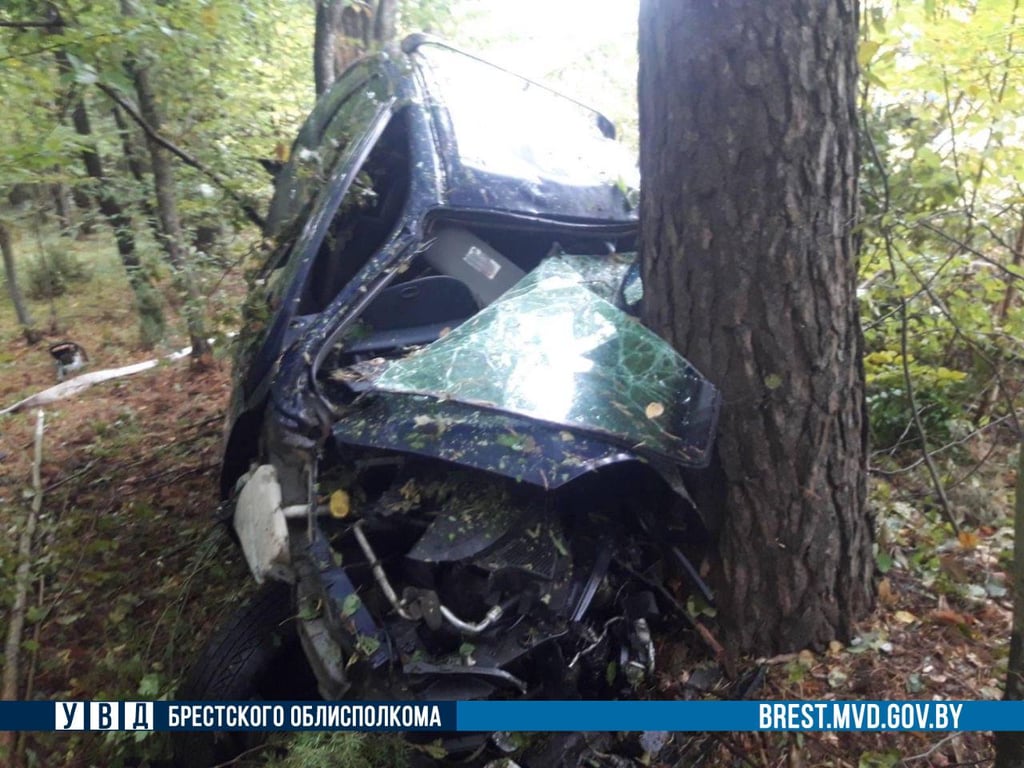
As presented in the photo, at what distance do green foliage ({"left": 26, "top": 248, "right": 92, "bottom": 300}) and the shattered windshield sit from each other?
10.9 metres

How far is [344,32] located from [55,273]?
25.0 ft

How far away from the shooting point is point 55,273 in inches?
444

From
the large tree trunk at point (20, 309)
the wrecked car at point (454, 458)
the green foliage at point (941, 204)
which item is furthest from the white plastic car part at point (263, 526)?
the large tree trunk at point (20, 309)

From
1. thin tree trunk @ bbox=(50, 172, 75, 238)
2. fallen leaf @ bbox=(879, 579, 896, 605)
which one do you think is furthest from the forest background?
thin tree trunk @ bbox=(50, 172, 75, 238)

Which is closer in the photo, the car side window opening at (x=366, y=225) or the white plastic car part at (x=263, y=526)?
the white plastic car part at (x=263, y=526)

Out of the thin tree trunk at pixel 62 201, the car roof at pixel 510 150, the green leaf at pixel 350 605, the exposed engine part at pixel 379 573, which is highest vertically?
the car roof at pixel 510 150

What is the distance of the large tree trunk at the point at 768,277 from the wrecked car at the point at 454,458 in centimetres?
16

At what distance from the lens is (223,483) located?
296 cm

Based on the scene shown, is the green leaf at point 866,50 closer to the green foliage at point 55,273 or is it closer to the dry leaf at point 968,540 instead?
the dry leaf at point 968,540

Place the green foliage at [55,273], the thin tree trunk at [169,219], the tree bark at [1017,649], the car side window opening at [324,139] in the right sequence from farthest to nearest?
1. the green foliage at [55,273]
2. the thin tree trunk at [169,219]
3. the car side window opening at [324,139]
4. the tree bark at [1017,649]

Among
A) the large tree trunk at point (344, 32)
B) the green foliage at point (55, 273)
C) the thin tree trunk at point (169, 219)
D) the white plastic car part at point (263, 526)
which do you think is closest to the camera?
the white plastic car part at point (263, 526)

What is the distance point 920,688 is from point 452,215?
236 centimetres

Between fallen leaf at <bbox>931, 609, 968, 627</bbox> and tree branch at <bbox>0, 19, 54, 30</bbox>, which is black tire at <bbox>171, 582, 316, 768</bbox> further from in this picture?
tree branch at <bbox>0, 19, 54, 30</bbox>

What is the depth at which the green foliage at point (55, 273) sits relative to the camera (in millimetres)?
11031
